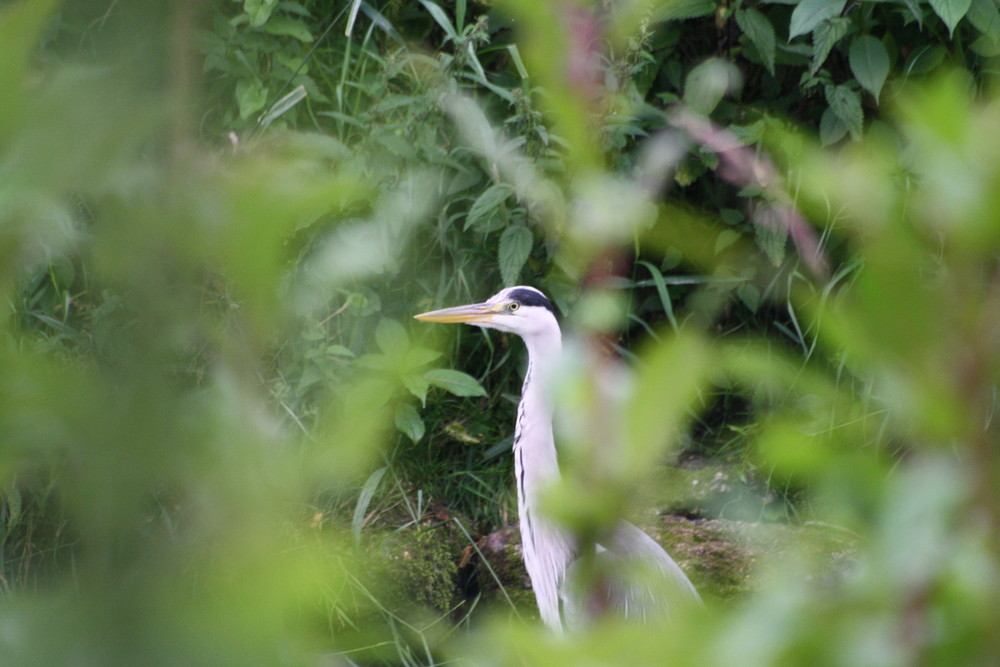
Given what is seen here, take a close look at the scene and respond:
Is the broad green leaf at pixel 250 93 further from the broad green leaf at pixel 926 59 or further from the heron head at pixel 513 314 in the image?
the broad green leaf at pixel 926 59

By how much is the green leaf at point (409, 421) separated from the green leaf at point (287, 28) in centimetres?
95

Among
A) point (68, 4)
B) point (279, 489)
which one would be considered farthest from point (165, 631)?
point (68, 4)

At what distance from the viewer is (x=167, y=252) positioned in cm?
29

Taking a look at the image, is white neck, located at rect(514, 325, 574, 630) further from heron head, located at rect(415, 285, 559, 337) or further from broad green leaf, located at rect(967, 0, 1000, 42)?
broad green leaf, located at rect(967, 0, 1000, 42)

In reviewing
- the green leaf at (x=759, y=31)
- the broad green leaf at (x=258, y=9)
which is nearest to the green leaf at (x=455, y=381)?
the broad green leaf at (x=258, y=9)

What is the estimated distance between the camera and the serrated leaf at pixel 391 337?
2.42 metres

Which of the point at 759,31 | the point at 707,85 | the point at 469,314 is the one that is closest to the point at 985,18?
the point at 759,31

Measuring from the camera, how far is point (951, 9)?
220 cm

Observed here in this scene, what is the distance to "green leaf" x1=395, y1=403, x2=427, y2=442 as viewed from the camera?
2479 mm

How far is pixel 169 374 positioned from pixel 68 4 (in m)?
0.11

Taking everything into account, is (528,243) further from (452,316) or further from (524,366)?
(524,366)

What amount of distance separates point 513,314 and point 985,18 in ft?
4.14

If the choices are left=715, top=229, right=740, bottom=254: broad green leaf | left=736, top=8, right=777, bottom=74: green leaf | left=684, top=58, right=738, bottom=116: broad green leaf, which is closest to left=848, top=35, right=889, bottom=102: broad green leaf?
left=736, top=8, right=777, bottom=74: green leaf

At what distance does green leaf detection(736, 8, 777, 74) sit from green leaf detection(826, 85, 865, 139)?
169 millimetres
